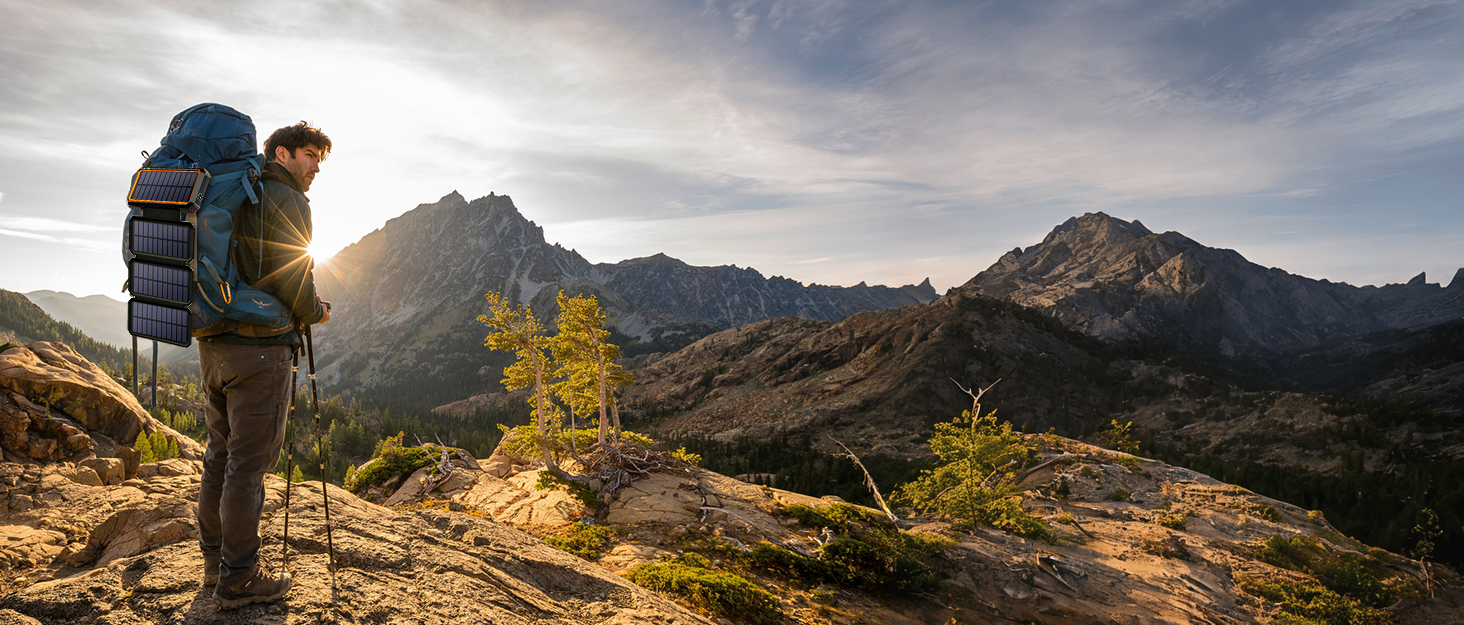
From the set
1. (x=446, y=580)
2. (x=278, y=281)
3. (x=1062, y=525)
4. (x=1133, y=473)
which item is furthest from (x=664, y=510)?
(x=1133, y=473)

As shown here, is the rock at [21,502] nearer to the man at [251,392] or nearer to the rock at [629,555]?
the man at [251,392]

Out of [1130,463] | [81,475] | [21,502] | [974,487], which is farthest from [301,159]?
[1130,463]

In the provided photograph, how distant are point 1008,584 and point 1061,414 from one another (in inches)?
3192

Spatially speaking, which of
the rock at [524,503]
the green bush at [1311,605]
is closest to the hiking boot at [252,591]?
the rock at [524,503]

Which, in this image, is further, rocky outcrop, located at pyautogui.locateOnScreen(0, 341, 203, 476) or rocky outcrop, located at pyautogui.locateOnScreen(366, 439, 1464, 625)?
rocky outcrop, located at pyautogui.locateOnScreen(366, 439, 1464, 625)

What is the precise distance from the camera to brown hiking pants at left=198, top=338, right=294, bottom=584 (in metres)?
4.05

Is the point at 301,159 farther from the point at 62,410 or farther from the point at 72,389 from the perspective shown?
the point at 72,389

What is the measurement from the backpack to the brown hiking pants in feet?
0.79

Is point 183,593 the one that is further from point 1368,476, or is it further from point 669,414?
point 669,414

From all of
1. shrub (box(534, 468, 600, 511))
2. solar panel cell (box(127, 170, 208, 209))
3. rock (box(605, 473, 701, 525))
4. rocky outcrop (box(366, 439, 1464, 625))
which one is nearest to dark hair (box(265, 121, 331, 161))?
solar panel cell (box(127, 170, 208, 209))

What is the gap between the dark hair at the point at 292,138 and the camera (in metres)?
4.54

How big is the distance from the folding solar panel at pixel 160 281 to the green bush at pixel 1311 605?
2365 centimetres

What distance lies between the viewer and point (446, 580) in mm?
5590

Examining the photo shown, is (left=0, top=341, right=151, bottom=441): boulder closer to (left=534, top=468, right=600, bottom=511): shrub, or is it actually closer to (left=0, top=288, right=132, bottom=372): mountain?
(left=534, top=468, right=600, bottom=511): shrub
